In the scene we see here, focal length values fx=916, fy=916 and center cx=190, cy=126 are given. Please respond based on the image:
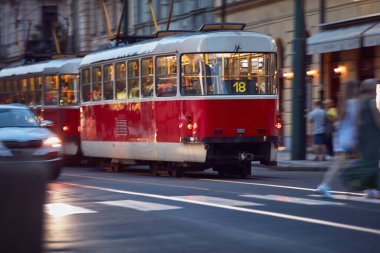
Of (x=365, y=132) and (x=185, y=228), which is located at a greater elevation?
(x=365, y=132)

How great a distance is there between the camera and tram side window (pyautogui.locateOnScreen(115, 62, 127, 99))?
71.6ft

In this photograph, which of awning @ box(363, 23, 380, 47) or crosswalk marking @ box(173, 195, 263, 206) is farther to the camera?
awning @ box(363, 23, 380, 47)

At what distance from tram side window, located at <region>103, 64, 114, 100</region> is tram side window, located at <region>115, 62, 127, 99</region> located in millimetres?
338

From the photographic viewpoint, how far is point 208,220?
10.7 metres

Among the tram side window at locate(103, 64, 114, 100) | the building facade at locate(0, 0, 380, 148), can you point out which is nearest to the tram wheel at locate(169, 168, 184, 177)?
the tram side window at locate(103, 64, 114, 100)

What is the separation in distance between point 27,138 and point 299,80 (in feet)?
32.0

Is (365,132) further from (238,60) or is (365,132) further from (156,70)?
(156,70)

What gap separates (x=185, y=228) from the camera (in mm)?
10016

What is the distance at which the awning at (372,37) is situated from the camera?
24547 millimetres

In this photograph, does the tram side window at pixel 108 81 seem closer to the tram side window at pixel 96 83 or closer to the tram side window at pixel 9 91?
the tram side window at pixel 96 83

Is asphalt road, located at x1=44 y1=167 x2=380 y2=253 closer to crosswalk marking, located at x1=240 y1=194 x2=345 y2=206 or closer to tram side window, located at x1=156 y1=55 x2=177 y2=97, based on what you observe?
crosswalk marking, located at x1=240 y1=194 x2=345 y2=206

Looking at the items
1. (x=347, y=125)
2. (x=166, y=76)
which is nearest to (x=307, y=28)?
(x=166, y=76)

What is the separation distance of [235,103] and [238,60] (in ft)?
2.97

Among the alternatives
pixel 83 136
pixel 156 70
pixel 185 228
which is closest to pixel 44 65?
pixel 83 136
